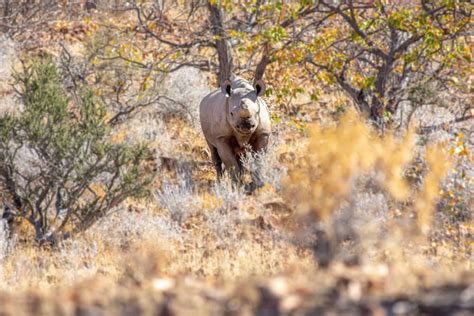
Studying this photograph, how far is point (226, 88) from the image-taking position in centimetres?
1092

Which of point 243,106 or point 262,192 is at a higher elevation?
point 243,106

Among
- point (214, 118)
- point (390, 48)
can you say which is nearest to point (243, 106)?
point (214, 118)

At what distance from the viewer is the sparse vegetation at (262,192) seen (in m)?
4.27

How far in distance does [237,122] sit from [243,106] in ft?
0.82

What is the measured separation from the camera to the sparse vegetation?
4.27 metres

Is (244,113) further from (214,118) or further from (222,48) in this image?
(222,48)

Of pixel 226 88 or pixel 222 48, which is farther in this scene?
pixel 222 48

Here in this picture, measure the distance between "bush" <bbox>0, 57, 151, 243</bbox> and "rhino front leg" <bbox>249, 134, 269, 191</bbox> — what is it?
60.0 inches

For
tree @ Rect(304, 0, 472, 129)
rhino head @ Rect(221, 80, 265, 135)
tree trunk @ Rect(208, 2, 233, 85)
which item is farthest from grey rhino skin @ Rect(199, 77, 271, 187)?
tree trunk @ Rect(208, 2, 233, 85)

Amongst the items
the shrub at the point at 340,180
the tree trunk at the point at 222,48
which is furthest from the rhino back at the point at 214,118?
A: the shrub at the point at 340,180

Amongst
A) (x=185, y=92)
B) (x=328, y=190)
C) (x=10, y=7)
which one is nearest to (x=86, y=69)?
(x=185, y=92)

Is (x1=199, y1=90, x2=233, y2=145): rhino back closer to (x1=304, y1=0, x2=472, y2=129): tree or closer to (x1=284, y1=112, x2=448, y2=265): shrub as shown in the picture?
(x1=304, y1=0, x2=472, y2=129): tree

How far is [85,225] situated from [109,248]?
109 centimetres

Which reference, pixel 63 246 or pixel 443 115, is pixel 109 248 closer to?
pixel 63 246
